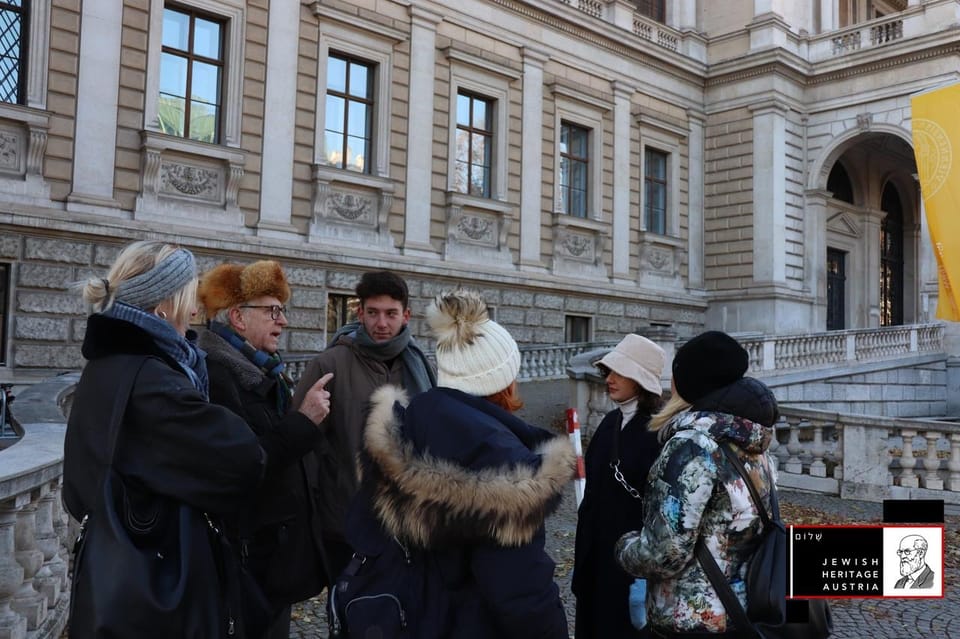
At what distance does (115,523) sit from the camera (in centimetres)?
206

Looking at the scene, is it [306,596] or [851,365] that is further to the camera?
[851,365]

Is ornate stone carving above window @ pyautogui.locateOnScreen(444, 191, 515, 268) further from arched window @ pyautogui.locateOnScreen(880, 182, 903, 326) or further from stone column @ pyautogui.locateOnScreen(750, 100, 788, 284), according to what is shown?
arched window @ pyautogui.locateOnScreen(880, 182, 903, 326)

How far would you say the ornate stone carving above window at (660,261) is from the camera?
21.6 metres

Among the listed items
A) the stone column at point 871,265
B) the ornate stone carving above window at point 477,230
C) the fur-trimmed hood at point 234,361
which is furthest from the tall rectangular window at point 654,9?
the fur-trimmed hood at point 234,361

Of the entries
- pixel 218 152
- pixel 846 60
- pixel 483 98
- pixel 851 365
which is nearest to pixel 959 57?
pixel 846 60

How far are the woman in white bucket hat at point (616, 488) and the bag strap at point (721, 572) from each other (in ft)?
2.21

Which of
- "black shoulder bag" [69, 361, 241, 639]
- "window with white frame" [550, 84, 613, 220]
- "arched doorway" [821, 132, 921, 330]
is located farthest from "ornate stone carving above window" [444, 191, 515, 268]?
"black shoulder bag" [69, 361, 241, 639]

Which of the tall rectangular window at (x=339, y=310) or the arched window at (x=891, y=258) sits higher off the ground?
the arched window at (x=891, y=258)

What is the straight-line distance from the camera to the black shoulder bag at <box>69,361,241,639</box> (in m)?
2.00

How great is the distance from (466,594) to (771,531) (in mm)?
974

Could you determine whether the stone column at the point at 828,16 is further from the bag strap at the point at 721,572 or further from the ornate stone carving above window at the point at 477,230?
the bag strap at the point at 721,572

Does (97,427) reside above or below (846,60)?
below

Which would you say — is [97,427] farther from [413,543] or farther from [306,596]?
[306,596]

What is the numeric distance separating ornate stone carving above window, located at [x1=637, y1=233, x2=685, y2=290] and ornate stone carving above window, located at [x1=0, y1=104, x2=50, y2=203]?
46.0ft
